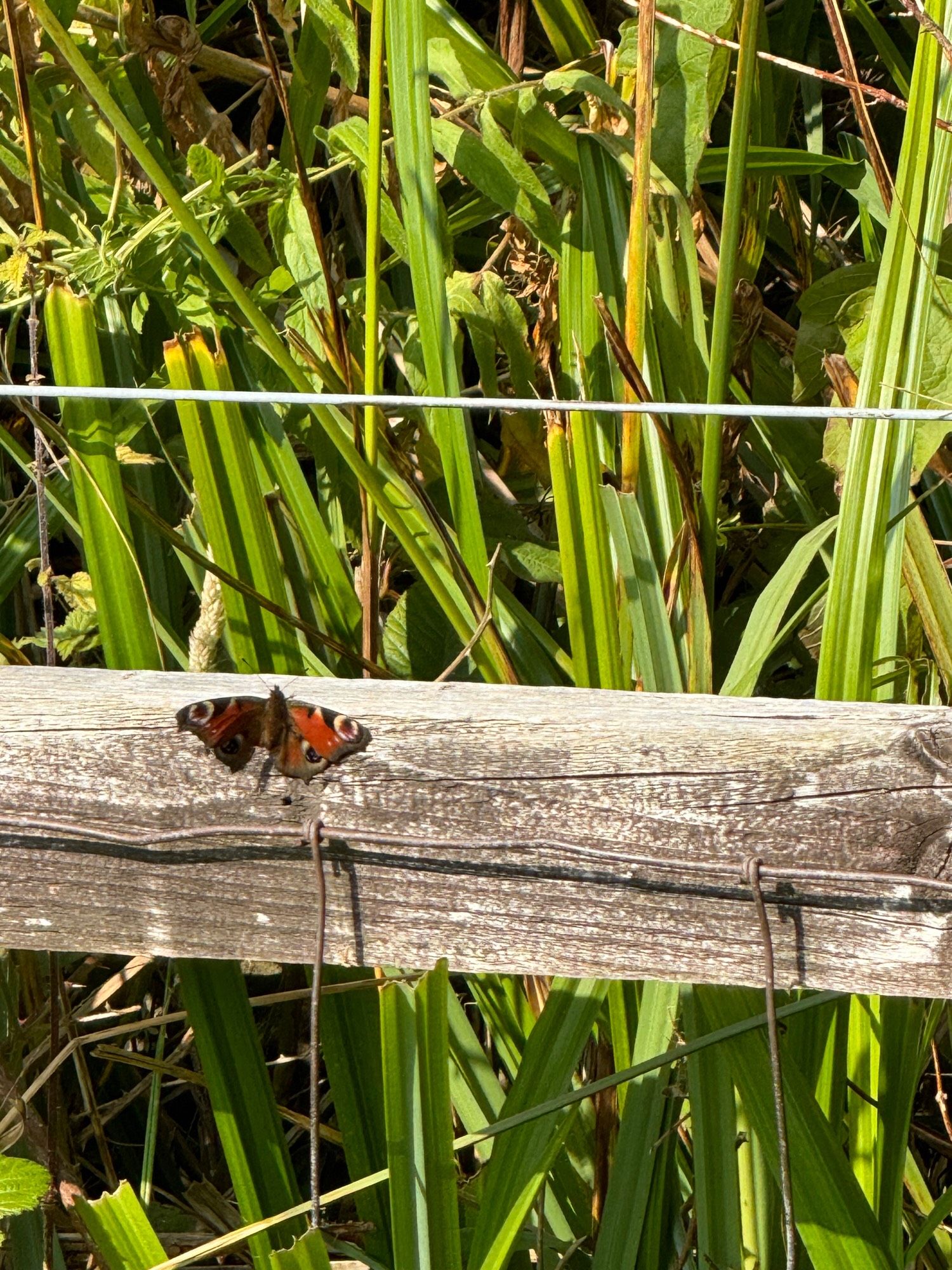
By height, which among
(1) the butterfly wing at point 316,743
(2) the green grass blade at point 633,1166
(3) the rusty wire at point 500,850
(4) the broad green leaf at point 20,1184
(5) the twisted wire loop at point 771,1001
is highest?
(1) the butterfly wing at point 316,743

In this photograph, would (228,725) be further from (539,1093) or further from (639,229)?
(639,229)

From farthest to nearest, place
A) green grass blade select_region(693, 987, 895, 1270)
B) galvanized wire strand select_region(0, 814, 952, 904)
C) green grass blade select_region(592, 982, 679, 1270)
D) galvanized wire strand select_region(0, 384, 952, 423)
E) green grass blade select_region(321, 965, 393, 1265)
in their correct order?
1. green grass blade select_region(321, 965, 393, 1265)
2. green grass blade select_region(592, 982, 679, 1270)
3. green grass blade select_region(693, 987, 895, 1270)
4. galvanized wire strand select_region(0, 384, 952, 423)
5. galvanized wire strand select_region(0, 814, 952, 904)

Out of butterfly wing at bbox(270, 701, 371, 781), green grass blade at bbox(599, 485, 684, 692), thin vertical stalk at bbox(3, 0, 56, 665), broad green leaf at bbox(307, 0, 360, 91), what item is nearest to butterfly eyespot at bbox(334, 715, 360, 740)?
butterfly wing at bbox(270, 701, 371, 781)

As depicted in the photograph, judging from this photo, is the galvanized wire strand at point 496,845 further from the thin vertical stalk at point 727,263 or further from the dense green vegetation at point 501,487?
the thin vertical stalk at point 727,263

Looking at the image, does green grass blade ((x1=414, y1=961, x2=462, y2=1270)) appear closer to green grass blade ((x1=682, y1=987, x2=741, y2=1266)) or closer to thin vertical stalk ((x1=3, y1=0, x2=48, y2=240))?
green grass blade ((x1=682, y1=987, x2=741, y2=1266))

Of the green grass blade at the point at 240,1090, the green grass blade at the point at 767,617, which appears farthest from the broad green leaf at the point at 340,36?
the green grass blade at the point at 240,1090

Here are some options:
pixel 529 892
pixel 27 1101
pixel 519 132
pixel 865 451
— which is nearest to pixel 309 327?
pixel 519 132
